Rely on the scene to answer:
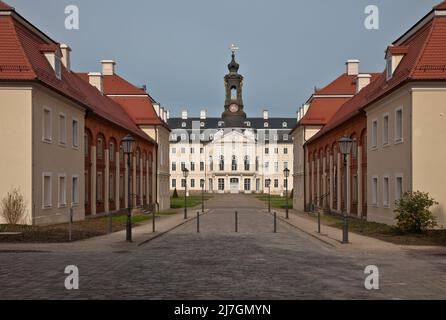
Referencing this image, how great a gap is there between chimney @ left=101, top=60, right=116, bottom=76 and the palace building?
5382 centimetres

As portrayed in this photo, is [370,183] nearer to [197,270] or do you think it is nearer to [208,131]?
[197,270]

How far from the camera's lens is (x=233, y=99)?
4338 inches

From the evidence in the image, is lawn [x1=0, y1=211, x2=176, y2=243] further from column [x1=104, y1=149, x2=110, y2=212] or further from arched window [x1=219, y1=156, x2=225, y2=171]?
arched window [x1=219, y1=156, x2=225, y2=171]

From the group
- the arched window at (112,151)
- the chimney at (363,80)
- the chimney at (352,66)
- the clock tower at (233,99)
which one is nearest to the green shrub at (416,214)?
the chimney at (363,80)

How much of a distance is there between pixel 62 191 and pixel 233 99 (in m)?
84.5

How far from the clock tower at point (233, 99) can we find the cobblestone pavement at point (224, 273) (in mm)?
87521

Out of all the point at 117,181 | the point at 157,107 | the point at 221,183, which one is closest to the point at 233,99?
the point at 221,183

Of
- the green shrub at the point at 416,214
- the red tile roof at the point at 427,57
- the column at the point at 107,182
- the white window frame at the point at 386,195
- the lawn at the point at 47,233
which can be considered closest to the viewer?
the lawn at the point at 47,233

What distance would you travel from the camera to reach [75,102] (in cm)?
2820

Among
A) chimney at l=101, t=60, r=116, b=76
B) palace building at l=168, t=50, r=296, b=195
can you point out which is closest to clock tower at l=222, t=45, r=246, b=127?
palace building at l=168, t=50, r=296, b=195

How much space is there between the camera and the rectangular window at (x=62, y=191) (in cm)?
2696

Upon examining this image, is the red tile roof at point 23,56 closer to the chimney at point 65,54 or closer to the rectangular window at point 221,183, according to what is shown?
the chimney at point 65,54

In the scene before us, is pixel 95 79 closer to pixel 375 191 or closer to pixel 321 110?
pixel 321 110
